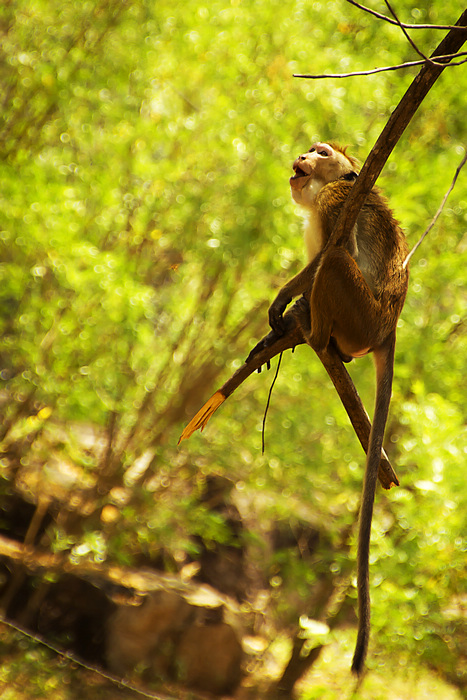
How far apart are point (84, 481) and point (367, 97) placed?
14.3 ft

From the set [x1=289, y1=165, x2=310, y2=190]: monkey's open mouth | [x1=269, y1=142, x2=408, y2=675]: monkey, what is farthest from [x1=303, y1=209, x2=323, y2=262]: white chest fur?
[x1=289, y1=165, x2=310, y2=190]: monkey's open mouth

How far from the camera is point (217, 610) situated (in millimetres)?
6133

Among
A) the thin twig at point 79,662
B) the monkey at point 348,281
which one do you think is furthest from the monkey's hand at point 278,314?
the thin twig at point 79,662

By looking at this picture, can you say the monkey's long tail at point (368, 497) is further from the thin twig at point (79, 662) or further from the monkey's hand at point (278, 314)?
the thin twig at point (79, 662)

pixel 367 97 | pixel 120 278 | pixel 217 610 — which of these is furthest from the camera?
pixel 217 610

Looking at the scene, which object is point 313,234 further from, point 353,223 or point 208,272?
point 208,272

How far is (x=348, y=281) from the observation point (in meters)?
1.65

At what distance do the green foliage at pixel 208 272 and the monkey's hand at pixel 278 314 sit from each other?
7.45ft

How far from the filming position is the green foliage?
13.4 feet

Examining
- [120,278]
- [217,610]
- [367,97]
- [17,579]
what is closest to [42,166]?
[120,278]

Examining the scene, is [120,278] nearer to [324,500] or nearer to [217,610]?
[324,500]

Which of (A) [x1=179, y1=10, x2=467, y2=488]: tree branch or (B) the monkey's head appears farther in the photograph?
(B) the monkey's head

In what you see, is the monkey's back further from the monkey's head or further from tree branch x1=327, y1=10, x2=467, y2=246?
tree branch x1=327, y1=10, x2=467, y2=246

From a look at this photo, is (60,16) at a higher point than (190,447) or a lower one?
higher
